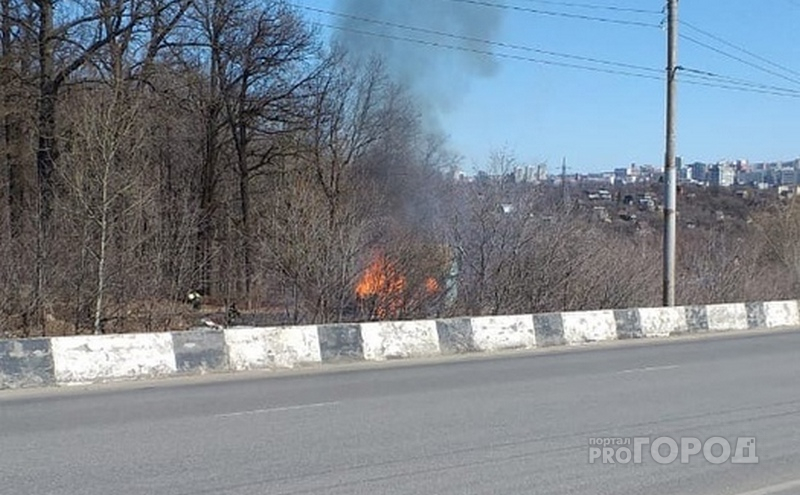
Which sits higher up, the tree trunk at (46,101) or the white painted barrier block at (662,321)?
the tree trunk at (46,101)

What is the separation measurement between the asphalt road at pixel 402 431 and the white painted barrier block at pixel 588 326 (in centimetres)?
476

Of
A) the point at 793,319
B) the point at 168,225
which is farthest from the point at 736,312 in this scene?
the point at 168,225

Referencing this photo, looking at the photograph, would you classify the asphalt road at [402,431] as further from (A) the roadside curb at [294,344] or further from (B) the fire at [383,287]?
(B) the fire at [383,287]

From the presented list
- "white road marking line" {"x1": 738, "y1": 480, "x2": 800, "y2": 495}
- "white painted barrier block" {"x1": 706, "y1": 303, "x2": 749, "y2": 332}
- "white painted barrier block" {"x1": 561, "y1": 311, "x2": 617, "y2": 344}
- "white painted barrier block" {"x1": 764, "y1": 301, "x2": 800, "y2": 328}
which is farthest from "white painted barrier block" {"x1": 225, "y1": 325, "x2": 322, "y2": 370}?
"white painted barrier block" {"x1": 764, "y1": 301, "x2": 800, "y2": 328}

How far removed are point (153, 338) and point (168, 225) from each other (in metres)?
9.88

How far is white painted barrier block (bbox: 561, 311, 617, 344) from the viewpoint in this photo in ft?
62.0

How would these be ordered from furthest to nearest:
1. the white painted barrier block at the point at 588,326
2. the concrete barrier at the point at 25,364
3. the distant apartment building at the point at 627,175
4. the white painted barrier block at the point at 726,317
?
1. the distant apartment building at the point at 627,175
2. the white painted barrier block at the point at 726,317
3. the white painted barrier block at the point at 588,326
4. the concrete barrier at the point at 25,364

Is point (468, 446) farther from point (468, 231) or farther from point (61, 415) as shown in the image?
point (468, 231)

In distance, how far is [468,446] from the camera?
318 inches

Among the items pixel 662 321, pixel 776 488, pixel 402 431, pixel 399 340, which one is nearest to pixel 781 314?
pixel 662 321

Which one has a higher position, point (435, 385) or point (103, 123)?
point (103, 123)

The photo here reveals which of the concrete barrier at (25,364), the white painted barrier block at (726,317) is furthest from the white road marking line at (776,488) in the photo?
the white painted barrier block at (726,317)

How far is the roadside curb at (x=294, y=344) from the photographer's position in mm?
12188

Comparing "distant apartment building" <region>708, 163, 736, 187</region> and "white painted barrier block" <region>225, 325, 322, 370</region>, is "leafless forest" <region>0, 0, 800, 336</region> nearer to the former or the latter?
"white painted barrier block" <region>225, 325, 322, 370</region>
